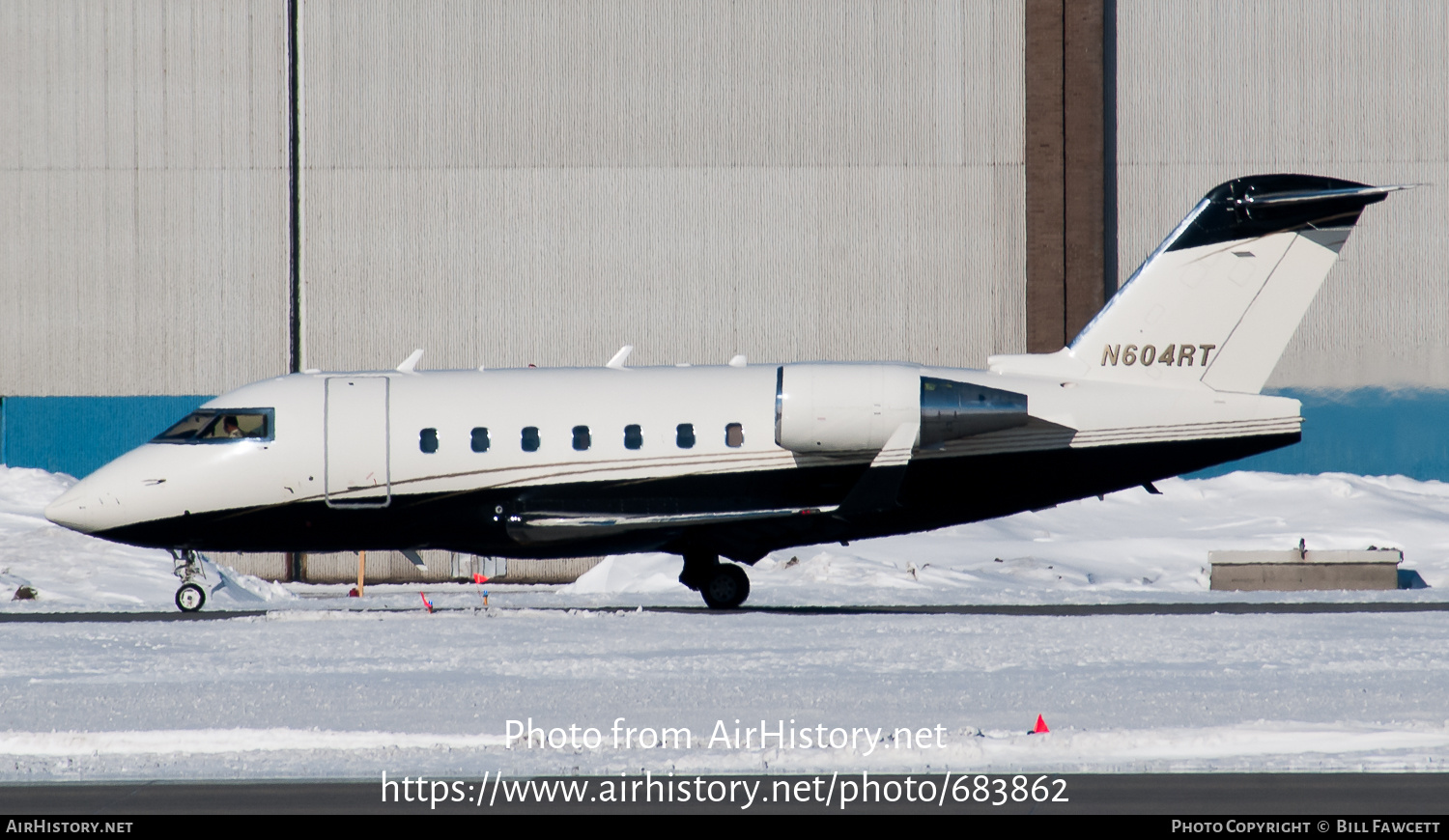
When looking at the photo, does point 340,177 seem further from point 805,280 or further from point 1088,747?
point 1088,747

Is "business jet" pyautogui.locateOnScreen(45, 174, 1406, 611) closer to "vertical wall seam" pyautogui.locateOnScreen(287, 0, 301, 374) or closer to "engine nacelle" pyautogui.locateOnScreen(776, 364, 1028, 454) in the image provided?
"engine nacelle" pyautogui.locateOnScreen(776, 364, 1028, 454)

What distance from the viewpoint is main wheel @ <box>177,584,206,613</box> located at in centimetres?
2223

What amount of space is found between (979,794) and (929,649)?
23.6 feet

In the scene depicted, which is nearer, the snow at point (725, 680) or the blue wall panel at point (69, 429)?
the snow at point (725, 680)

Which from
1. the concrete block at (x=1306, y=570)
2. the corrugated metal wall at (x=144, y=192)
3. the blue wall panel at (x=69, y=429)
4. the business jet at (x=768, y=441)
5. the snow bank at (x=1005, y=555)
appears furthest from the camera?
the blue wall panel at (x=69, y=429)

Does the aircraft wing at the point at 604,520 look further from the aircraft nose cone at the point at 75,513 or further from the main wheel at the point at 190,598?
the aircraft nose cone at the point at 75,513

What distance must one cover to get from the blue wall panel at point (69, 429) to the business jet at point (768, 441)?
39.2 feet

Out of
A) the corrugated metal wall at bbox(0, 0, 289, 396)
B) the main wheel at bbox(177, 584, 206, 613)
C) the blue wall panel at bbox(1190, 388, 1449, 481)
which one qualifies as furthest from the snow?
the blue wall panel at bbox(1190, 388, 1449, 481)

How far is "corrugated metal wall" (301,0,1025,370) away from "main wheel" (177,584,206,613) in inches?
419

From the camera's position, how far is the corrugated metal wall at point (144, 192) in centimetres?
3253

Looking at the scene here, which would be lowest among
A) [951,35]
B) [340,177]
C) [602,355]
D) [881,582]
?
[881,582]

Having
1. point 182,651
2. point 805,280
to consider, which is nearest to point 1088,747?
point 182,651

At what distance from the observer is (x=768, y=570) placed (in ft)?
90.0

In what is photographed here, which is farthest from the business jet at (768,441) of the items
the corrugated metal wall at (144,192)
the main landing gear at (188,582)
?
the corrugated metal wall at (144,192)
